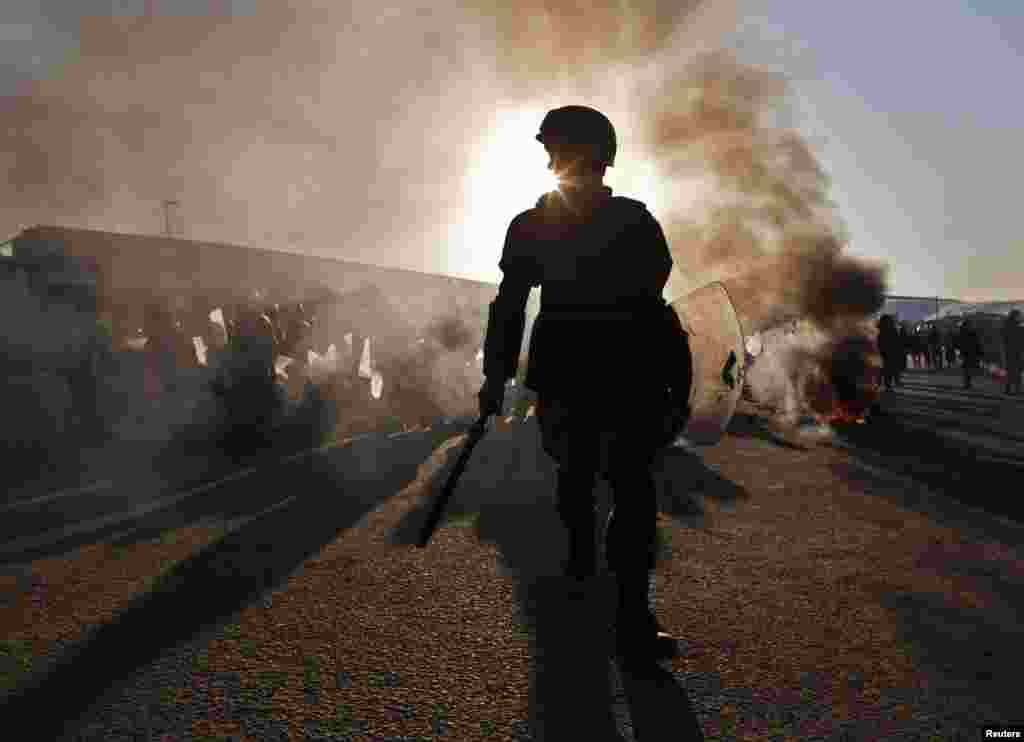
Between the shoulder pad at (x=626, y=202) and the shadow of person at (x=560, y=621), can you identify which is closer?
the shadow of person at (x=560, y=621)

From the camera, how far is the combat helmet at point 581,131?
2557 millimetres

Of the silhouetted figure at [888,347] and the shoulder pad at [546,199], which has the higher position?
the shoulder pad at [546,199]

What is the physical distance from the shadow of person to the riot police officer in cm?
20

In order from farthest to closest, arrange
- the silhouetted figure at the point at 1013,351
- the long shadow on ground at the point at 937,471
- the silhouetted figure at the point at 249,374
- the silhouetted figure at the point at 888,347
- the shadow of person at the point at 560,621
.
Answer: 1. the silhouetted figure at the point at 1013,351
2. the silhouetted figure at the point at 888,347
3. the silhouetted figure at the point at 249,374
4. the long shadow on ground at the point at 937,471
5. the shadow of person at the point at 560,621

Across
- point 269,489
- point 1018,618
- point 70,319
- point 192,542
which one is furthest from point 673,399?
point 70,319

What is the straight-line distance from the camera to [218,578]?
3176mm

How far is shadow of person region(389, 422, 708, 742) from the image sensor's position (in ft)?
5.98

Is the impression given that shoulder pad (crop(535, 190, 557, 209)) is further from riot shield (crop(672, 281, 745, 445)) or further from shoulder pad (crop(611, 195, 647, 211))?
riot shield (crop(672, 281, 745, 445))

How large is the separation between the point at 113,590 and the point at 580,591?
2.16 meters

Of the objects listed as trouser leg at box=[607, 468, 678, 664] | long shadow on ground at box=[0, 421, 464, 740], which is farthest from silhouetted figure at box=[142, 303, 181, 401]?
trouser leg at box=[607, 468, 678, 664]

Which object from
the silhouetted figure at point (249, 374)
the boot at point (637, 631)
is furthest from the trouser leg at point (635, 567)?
the silhouetted figure at point (249, 374)

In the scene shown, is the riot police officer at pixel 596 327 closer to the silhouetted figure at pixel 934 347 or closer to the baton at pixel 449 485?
the baton at pixel 449 485

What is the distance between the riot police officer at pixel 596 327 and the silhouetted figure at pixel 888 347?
14.5m

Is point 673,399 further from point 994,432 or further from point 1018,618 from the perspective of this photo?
point 994,432
